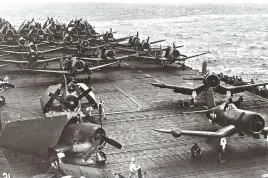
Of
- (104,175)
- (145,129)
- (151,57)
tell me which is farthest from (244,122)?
(151,57)

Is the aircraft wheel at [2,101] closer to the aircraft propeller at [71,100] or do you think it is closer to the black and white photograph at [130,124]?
the black and white photograph at [130,124]

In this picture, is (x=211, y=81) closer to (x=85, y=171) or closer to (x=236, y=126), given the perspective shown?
(x=236, y=126)

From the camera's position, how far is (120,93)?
141 ft

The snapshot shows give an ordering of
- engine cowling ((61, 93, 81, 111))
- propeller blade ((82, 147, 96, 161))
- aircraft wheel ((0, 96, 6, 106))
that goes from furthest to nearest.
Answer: aircraft wheel ((0, 96, 6, 106))
engine cowling ((61, 93, 81, 111))
propeller blade ((82, 147, 96, 161))

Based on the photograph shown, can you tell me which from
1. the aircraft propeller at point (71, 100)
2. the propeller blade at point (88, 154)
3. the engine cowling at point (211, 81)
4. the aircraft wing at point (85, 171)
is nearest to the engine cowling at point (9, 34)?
the engine cowling at point (211, 81)

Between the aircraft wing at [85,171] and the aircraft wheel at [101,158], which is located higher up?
the aircraft wing at [85,171]

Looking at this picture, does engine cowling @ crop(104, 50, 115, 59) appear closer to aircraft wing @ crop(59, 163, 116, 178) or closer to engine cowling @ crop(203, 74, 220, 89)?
engine cowling @ crop(203, 74, 220, 89)

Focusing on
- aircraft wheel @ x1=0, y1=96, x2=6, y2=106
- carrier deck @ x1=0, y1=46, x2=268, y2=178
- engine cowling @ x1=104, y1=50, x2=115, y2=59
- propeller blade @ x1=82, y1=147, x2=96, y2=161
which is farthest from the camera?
engine cowling @ x1=104, y1=50, x2=115, y2=59

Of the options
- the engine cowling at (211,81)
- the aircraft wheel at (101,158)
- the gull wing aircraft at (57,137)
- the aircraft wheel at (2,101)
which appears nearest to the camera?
the gull wing aircraft at (57,137)

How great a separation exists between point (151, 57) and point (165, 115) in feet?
86.4

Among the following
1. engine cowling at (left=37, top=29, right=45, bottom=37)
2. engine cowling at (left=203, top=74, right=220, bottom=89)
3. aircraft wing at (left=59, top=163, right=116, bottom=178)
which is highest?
engine cowling at (left=37, top=29, right=45, bottom=37)

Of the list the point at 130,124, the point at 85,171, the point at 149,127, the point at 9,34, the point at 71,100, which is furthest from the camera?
the point at 9,34

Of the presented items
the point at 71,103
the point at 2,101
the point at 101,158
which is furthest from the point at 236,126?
the point at 2,101

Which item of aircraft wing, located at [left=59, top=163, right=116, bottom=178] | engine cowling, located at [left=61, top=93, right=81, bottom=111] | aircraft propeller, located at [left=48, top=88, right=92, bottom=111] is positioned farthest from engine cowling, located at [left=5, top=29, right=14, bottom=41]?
aircraft wing, located at [left=59, top=163, right=116, bottom=178]
